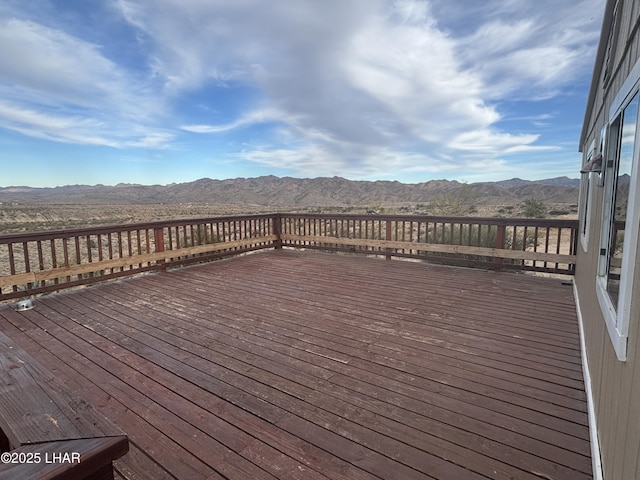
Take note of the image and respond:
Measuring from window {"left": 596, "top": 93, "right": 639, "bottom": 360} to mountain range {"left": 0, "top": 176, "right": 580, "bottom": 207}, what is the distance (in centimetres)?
4294

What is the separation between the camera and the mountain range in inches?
1836

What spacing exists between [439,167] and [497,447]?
28695mm

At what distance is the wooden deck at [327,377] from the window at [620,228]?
83 centimetres

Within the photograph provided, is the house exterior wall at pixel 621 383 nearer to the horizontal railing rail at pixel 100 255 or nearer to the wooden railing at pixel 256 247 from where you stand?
the wooden railing at pixel 256 247

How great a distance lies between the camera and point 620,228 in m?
1.46

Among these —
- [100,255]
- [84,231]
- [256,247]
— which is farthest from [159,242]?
[256,247]

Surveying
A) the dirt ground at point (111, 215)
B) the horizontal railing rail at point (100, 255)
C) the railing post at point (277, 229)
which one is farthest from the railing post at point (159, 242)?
the dirt ground at point (111, 215)

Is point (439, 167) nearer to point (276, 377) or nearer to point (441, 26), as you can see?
point (441, 26)

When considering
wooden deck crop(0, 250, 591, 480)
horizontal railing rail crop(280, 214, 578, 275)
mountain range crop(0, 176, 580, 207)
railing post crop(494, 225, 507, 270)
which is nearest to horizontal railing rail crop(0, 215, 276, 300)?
wooden deck crop(0, 250, 591, 480)

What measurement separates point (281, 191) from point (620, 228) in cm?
5377

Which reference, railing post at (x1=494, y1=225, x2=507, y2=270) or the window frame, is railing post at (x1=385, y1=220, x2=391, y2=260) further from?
the window frame

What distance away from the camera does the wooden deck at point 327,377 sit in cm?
168

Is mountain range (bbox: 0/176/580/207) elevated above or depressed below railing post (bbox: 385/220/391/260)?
above

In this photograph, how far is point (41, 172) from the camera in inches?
990
